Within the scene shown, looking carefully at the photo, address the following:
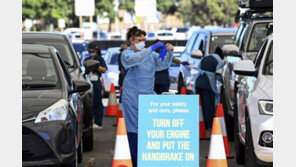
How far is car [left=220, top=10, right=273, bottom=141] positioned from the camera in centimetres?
1348

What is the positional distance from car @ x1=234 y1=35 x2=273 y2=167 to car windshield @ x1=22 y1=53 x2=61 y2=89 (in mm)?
2229

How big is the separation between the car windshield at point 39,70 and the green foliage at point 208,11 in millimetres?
86880

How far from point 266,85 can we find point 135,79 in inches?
57.9

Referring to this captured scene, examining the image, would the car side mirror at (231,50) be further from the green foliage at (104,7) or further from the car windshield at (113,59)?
the green foliage at (104,7)

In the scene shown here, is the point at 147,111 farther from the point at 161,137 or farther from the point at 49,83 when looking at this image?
the point at 49,83

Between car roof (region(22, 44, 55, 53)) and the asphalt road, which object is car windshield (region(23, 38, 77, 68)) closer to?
the asphalt road

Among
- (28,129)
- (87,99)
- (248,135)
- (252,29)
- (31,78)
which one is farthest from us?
(252,29)

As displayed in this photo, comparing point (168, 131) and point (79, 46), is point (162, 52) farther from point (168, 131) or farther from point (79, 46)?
point (79, 46)

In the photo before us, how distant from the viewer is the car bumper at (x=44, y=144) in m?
8.17

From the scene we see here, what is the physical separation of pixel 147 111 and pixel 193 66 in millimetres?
9098

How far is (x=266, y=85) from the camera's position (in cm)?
909

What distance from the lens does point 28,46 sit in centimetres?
1004

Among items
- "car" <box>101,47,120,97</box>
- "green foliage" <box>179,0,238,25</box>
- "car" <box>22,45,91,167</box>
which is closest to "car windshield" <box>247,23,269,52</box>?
"car" <box>22,45,91,167</box>

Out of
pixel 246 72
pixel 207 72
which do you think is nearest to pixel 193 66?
pixel 207 72
